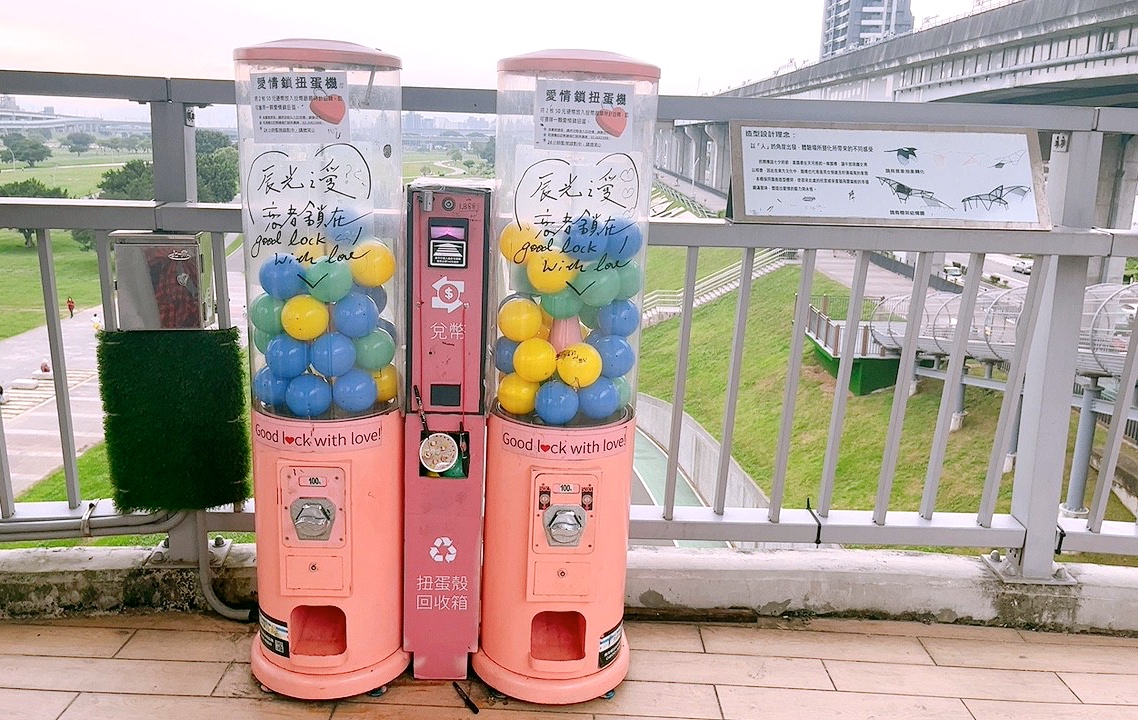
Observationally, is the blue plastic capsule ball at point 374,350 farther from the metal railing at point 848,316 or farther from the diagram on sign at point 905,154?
the diagram on sign at point 905,154

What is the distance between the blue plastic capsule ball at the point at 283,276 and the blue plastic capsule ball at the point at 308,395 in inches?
7.6

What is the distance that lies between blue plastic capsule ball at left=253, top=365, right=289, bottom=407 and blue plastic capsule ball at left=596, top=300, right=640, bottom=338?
741 mm

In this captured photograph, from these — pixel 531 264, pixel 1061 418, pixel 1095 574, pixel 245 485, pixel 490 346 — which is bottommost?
pixel 1095 574

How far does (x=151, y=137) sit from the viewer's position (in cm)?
213

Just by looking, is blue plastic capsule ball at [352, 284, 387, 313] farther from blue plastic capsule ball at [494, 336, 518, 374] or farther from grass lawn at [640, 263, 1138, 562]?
grass lawn at [640, 263, 1138, 562]

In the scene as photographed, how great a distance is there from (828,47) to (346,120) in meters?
27.1

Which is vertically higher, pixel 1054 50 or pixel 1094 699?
pixel 1054 50

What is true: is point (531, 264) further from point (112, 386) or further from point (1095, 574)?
point (1095, 574)

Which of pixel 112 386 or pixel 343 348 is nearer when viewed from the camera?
pixel 343 348

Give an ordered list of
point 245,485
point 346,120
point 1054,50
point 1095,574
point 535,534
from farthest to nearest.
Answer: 1. point 1054,50
2. point 1095,574
3. point 245,485
4. point 535,534
5. point 346,120

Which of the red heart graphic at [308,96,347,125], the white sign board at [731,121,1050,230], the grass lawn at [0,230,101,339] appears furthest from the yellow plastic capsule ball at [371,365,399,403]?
the white sign board at [731,121,1050,230]

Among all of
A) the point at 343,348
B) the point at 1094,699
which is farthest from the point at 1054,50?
the point at 343,348

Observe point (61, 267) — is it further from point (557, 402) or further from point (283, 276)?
point (557, 402)

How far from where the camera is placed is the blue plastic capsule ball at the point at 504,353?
1.95 metres
